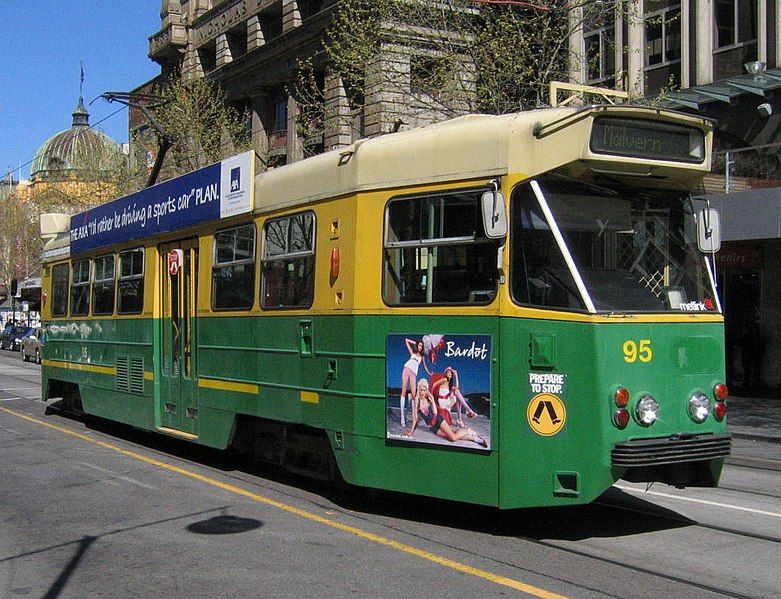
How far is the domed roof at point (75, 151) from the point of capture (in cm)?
4519

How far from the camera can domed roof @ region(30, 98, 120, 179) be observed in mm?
45188

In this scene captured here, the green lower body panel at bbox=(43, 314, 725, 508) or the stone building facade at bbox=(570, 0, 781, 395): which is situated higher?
the stone building facade at bbox=(570, 0, 781, 395)

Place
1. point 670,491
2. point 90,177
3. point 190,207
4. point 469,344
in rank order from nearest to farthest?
point 469,344, point 670,491, point 190,207, point 90,177

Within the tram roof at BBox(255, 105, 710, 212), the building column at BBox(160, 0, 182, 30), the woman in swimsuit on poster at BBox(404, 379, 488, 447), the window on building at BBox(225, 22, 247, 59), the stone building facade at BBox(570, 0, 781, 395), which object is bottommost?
the woman in swimsuit on poster at BBox(404, 379, 488, 447)

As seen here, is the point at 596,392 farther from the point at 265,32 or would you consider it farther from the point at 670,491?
the point at 265,32

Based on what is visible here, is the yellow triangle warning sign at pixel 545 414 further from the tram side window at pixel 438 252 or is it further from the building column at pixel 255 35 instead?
the building column at pixel 255 35

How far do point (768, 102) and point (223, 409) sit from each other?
15.6 meters

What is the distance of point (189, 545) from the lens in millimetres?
7344

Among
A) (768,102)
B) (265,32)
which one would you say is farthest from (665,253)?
(265,32)

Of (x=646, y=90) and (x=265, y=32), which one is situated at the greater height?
(x=265, y=32)

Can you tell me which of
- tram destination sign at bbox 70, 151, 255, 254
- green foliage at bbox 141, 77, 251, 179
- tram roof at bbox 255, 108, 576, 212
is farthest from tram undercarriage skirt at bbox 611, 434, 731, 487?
green foliage at bbox 141, 77, 251, 179

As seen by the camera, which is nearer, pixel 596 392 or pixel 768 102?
pixel 596 392

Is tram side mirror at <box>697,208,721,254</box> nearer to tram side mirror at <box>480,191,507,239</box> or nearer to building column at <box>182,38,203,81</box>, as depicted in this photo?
tram side mirror at <box>480,191,507,239</box>

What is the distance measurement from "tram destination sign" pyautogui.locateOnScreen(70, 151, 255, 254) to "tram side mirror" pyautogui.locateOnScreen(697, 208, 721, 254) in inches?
175
